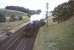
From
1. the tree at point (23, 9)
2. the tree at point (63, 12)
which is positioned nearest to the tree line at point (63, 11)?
the tree at point (63, 12)

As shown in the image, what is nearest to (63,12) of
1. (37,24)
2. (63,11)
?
(63,11)

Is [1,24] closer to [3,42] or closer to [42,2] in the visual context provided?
[3,42]

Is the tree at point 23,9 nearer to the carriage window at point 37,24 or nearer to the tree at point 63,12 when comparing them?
the carriage window at point 37,24

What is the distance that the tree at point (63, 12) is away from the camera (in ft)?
3.64

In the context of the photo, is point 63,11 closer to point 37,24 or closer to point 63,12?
point 63,12

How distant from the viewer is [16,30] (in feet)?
3.62

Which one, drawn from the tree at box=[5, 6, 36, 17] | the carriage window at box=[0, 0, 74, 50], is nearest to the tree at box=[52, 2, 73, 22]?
the carriage window at box=[0, 0, 74, 50]

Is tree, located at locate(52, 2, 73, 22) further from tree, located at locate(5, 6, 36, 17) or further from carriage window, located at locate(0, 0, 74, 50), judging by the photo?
tree, located at locate(5, 6, 36, 17)

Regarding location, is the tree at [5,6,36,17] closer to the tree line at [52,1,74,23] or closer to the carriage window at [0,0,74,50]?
the carriage window at [0,0,74,50]

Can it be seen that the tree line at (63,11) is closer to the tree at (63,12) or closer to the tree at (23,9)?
the tree at (63,12)

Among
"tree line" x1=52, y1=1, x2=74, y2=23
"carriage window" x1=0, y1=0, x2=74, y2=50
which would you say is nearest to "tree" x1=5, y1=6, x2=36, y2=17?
"carriage window" x1=0, y1=0, x2=74, y2=50

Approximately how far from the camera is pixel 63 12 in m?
1.12

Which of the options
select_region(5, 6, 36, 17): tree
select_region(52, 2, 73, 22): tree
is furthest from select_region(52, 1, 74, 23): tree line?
select_region(5, 6, 36, 17): tree

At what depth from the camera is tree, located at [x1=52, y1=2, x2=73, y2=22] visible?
1109 millimetres
